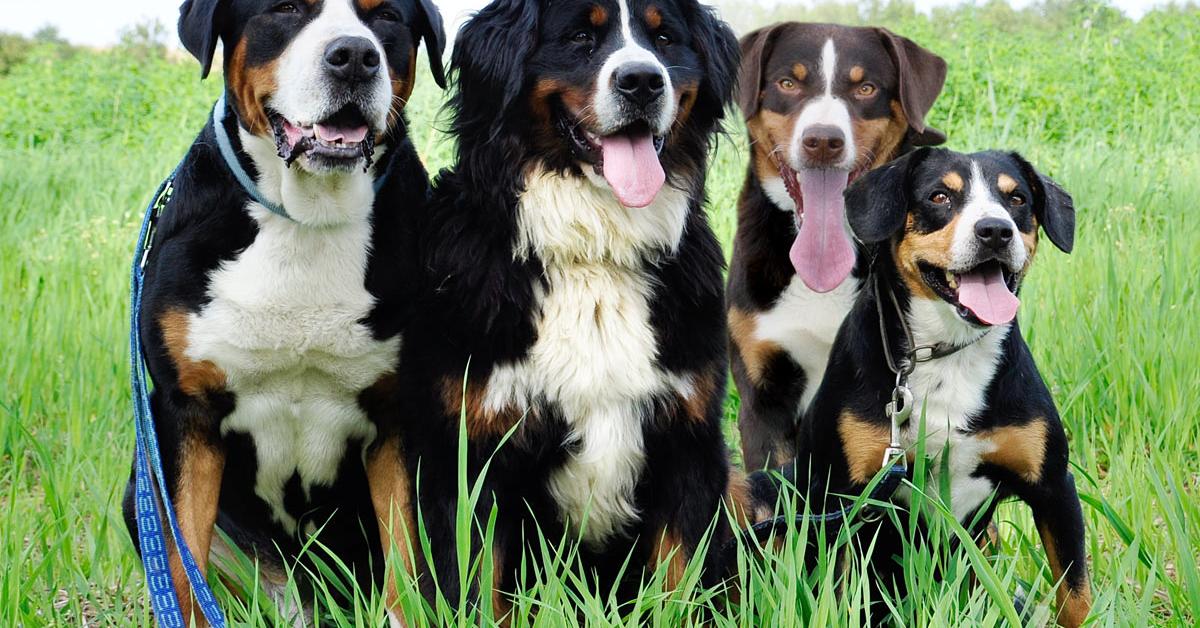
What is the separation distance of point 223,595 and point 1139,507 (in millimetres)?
2310

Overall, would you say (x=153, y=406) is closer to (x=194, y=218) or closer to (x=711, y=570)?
(x=194, y=218)

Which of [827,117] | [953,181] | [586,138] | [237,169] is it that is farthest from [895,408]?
[237,169]

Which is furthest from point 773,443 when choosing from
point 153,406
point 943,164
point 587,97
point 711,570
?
point 153,406

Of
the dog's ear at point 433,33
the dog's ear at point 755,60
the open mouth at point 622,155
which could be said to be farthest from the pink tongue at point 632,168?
the dog's ear at point 755,60

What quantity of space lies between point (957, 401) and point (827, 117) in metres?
1.17

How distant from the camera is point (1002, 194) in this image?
9.91 feet

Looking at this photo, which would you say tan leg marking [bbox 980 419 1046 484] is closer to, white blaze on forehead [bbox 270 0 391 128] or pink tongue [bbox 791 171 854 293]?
pink tongue [bbox 791 171 854 293]

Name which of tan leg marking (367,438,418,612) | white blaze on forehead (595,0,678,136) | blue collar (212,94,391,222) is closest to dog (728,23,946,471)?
white blaze on forehead (595,0,678,136)

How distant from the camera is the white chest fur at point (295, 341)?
9.25 feet

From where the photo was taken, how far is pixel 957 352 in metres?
3.07

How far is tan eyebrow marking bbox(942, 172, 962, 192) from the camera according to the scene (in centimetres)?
302

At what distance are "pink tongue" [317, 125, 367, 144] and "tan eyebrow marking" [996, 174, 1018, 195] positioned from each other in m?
1.57

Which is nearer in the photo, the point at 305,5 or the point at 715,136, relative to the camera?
the point at 305,5

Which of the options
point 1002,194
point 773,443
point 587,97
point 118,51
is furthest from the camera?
point 118,51
